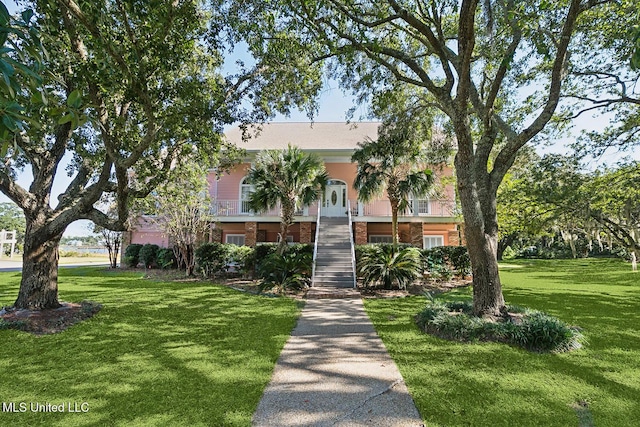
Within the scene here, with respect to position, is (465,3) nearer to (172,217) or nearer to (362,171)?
(362,171)

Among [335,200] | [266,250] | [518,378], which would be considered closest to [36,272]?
[266,250]

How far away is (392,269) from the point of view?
11.4 m

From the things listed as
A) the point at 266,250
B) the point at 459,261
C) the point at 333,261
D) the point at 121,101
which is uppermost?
the point at 121,101

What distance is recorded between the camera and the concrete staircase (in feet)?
37.5

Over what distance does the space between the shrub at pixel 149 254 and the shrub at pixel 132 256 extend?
0.92 m

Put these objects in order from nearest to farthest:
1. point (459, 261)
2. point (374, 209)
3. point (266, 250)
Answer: point (459, 261)
point (266, 250)
point (374, 209)

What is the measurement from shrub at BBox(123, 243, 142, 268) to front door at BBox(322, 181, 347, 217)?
11.9 meters

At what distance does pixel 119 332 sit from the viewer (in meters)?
6.12

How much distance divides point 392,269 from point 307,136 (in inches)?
514

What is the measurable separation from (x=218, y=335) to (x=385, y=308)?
14.8 feet

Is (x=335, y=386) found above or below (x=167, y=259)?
below

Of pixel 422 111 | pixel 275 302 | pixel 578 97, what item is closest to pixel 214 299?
pixel 275 302

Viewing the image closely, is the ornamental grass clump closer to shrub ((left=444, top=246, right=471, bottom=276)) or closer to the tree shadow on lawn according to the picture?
the tree shadow on lawn

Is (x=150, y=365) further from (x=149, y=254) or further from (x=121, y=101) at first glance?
(x=149, y=254)
